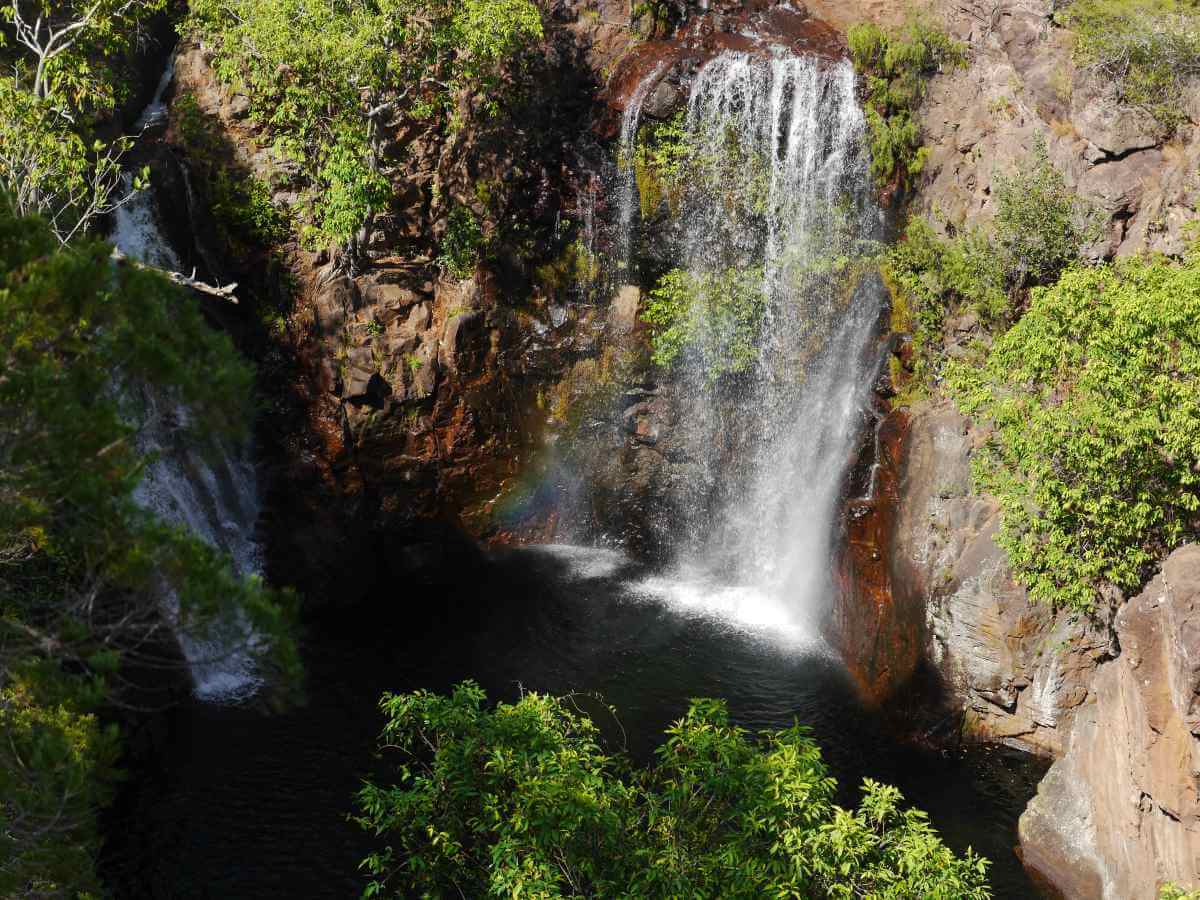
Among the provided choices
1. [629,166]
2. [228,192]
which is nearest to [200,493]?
[228,192]

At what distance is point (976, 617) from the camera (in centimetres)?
1869

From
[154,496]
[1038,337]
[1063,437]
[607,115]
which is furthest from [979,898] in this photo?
[607,115]

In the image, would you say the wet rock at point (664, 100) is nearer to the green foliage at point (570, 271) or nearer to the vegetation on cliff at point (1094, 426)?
the green foliage at point (570, 271)

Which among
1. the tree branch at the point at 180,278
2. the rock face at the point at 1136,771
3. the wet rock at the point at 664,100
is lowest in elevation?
the rock face at the point at 1136,771

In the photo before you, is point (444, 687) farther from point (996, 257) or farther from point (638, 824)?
point (996, 257)

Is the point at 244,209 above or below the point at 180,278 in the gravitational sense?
above

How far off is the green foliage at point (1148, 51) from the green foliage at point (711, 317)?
30.5 ft

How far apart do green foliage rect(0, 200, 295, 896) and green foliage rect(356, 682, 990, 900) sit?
3171mm

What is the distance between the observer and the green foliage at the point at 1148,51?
70.4 feet

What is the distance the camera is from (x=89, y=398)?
7461mm

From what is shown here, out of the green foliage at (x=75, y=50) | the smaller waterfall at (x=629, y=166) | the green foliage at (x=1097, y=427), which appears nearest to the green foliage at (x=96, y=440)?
the green foliage at (x=75, y=50)

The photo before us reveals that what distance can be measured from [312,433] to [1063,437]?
17385mm

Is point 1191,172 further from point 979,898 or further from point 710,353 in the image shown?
point 979,898

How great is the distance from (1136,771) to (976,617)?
4.40 metres
